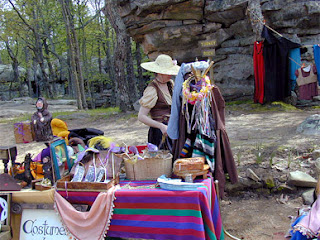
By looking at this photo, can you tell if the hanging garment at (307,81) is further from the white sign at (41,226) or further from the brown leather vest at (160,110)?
the white sign at (41,226)

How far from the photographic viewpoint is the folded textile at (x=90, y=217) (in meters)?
2.31

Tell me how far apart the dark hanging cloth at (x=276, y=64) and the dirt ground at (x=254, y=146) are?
25.9 inches

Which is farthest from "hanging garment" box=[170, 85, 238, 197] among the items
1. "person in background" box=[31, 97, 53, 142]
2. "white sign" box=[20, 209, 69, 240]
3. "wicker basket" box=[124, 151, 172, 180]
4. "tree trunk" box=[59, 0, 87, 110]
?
"tree trunk" box=[59, 0, 87, 110]

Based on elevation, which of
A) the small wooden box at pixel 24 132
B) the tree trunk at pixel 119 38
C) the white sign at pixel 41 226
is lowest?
the white sign at pixel 41 226

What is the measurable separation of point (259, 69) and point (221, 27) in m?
3.15

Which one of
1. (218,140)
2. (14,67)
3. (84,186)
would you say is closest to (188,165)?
(218,140)

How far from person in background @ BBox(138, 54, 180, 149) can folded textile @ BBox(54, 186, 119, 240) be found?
88cm

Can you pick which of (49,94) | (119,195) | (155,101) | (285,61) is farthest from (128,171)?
(49,94)

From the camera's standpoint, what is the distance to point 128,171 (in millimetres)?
2646

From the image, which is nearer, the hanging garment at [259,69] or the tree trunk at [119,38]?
the hanging garment at [259,69]

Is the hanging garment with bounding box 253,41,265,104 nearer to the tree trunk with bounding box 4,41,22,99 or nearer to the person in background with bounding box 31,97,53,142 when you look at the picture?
the person in background with bounding box 31,97,53,142

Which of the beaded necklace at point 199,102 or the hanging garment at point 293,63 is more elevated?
the hanging garment at point 293,63

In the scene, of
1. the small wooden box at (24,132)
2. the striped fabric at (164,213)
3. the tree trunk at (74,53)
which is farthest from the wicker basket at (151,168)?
the tree trunk at (74,53)

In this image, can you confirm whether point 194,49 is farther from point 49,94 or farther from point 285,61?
point 49,94
